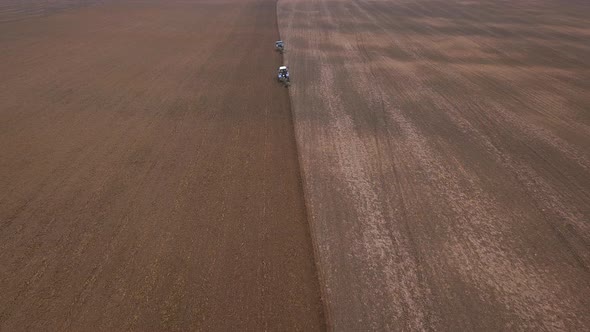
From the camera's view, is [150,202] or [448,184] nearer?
[150,202]

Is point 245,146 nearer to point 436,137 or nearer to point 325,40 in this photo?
point 436,137

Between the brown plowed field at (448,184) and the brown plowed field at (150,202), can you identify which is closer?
the brown plowed field at (150,202)

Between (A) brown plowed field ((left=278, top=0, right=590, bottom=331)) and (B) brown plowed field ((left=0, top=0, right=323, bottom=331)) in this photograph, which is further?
(A) brown plowed field ((left=278, top=0, right=590, bottom=331))
